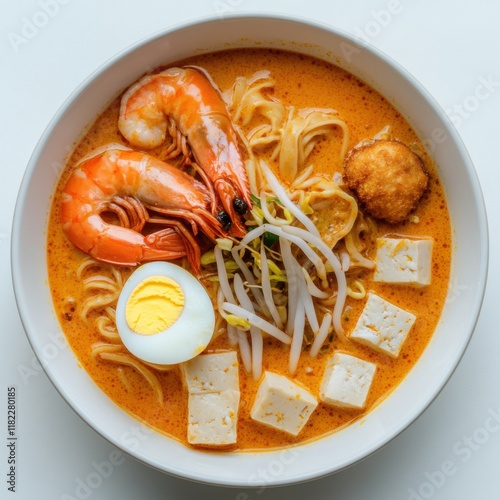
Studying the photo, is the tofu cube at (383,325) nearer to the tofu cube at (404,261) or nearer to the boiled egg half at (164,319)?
the tofu cube at (404,261)

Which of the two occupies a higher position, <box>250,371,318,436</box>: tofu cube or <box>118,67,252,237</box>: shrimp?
<box>118,67,252,237</box>: shrimp

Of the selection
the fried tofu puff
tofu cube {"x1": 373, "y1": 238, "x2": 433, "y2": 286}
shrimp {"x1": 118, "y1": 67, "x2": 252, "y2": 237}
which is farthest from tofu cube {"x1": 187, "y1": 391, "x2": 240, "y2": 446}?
the fried tofu puff

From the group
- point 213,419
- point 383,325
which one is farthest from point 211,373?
point 383,325

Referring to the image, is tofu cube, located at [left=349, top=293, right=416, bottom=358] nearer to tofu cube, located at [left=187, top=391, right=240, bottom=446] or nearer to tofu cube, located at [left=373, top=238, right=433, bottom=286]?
tofu cube, located at [left=373, top=238, right=433, bottom=286]

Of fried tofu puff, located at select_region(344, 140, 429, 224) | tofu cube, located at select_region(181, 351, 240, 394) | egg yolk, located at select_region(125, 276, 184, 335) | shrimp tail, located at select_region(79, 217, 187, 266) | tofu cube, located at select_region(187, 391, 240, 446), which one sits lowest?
tofu cube, located at select_region(187, 391, 240, 446)

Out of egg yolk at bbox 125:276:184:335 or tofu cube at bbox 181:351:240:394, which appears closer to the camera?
egg yolk at bbox 125:276:184:335

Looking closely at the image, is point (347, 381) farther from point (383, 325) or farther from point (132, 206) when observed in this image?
point (132, 206)

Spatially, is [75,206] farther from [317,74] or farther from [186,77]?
[317,74]
